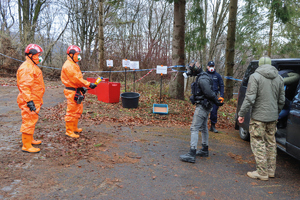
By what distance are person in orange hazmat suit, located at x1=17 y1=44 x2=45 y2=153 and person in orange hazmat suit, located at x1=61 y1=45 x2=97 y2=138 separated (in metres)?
0.67

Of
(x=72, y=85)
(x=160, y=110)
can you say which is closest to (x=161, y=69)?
(x=160, y=110)

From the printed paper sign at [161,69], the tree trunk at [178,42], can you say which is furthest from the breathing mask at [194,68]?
the tree trunk at [178,42]

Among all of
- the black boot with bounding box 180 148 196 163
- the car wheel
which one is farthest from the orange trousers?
the car wheel

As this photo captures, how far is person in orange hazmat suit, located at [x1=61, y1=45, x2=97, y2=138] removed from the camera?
5.25 metres

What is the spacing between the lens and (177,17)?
10.0m

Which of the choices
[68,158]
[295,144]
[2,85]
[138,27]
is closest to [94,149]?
[68,158]

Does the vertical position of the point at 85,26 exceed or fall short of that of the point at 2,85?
it exceeds it

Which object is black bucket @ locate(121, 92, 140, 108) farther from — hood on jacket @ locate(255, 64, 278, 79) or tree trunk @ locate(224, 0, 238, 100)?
tree trunk @ locate(224, 0, 238, 100)

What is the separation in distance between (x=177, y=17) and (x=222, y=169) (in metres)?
7.62

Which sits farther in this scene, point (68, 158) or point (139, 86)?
point (139, 86)

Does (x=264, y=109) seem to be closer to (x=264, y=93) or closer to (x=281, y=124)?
(x=264, y=93)

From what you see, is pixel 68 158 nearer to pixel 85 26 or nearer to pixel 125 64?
pixel 125 64

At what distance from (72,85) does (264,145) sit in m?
4.25

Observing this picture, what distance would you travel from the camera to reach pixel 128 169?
13.4 feet
